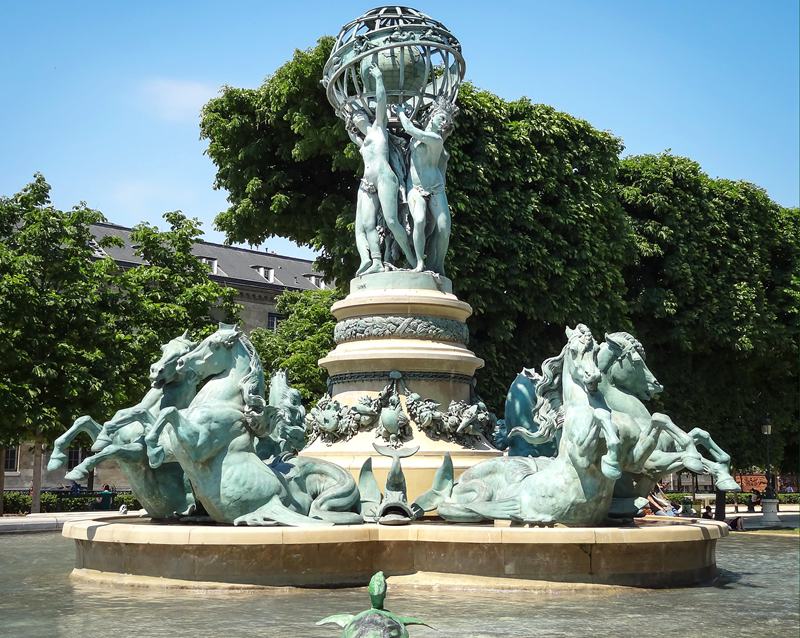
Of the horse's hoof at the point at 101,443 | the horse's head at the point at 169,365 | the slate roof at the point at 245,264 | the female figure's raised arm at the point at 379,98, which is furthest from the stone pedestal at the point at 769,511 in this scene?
the slate roof at the point at 245,264

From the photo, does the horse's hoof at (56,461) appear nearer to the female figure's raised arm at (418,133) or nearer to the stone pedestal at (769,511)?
the female figure's raised arm at (418,133)

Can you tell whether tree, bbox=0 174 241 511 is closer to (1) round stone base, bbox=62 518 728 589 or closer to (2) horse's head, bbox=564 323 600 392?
(1) round stone base, bbox=62 518 728 589

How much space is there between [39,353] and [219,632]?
25971 mm

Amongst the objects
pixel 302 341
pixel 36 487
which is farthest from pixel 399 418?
pixel 302 341

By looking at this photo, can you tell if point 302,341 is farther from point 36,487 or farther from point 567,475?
point 567,475

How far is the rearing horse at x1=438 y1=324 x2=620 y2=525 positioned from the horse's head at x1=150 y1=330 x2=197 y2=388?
340 centimetres

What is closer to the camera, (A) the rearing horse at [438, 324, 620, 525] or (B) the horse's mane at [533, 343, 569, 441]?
(A) the rearing horse at [438, 324, 620, 525]

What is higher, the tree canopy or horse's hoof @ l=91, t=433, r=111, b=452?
the tree canopy

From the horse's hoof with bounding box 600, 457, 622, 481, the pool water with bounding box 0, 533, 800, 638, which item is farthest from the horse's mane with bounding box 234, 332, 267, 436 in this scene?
the horse's hoof with bounding box 600, 457, 622, 481

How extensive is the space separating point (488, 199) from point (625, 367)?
1703 centimetres

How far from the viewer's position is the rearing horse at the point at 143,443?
10906mm

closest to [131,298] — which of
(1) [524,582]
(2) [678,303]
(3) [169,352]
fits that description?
(2) [678,303]

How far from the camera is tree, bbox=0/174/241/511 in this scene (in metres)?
30.3

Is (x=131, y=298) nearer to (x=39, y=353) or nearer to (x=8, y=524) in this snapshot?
(x=39, y=353)
